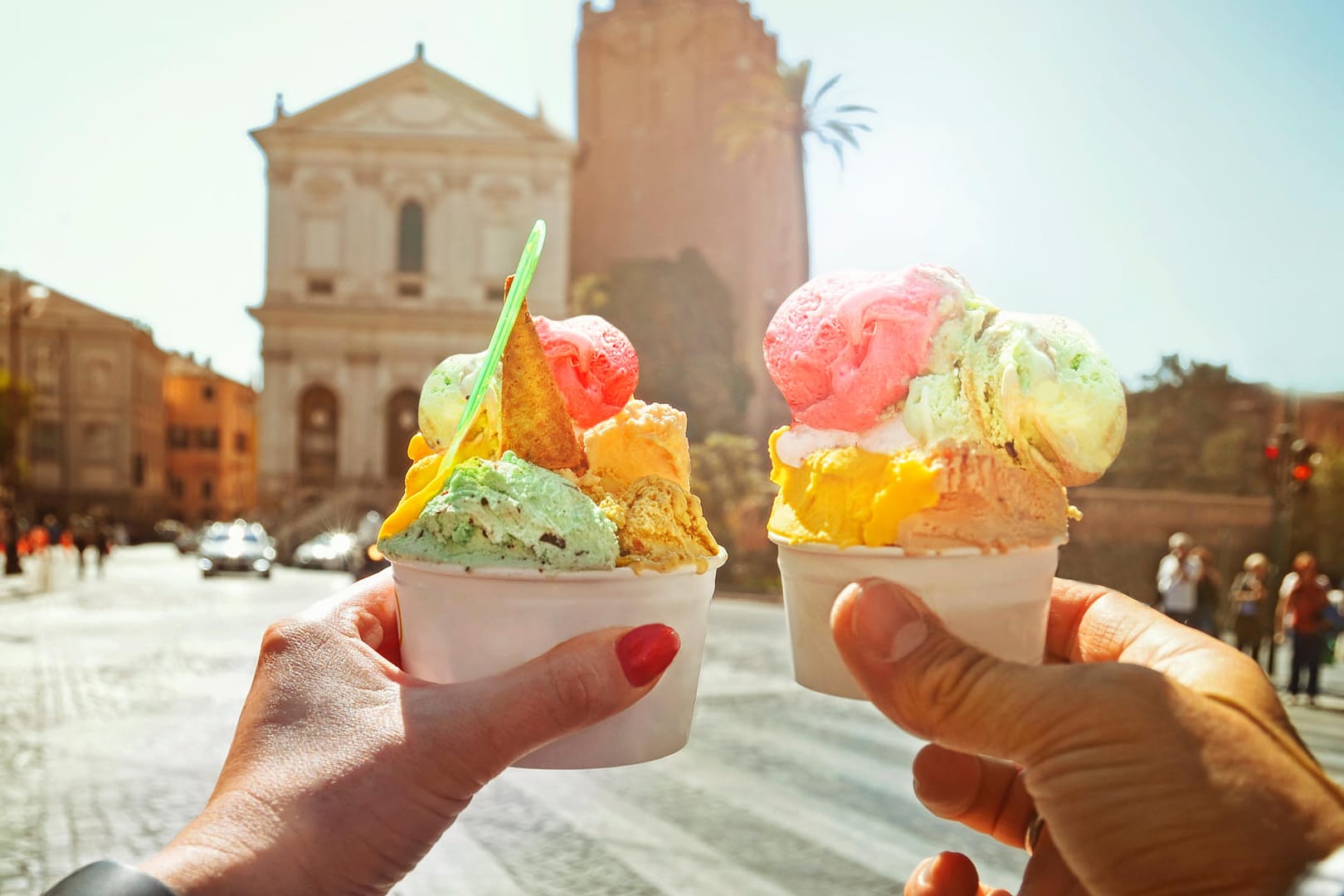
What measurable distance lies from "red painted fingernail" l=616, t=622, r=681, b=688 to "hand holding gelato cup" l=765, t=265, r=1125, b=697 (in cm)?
33

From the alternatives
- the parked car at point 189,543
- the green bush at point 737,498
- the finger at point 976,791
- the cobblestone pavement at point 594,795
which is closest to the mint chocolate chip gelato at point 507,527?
the finger at point 976,791

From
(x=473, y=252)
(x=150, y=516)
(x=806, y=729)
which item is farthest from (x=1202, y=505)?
(x=150, y=516)

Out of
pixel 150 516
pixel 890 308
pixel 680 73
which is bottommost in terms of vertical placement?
pixel 150 516

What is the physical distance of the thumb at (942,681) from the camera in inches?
59.1

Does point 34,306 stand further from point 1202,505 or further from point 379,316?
point 1202,505

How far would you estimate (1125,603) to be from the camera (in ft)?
6.48

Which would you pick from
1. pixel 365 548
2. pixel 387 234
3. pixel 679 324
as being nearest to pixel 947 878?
pixel 365 548

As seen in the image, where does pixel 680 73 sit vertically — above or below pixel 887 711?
above

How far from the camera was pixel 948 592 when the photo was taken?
191 centimetres

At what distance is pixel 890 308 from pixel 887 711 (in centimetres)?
80

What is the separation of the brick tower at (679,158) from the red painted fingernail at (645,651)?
40577mm

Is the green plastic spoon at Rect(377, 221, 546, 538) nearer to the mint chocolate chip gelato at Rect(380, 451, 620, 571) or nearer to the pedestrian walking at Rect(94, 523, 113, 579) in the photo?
the mint chocolate chip gelato at Rect(380, 451, 620, 571)

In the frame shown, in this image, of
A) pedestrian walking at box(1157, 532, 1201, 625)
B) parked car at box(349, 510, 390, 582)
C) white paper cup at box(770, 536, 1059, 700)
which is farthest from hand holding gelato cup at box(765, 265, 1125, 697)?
pedestrian walking at box(1157, 532, 1201, 625)

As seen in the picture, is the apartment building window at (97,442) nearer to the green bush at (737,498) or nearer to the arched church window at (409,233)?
the arched church window at (409,233)
